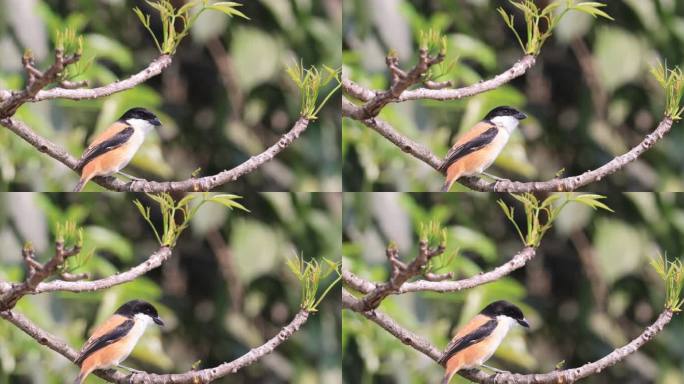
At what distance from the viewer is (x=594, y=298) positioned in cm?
434

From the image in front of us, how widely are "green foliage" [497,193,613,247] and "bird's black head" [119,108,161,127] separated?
3.79 ft

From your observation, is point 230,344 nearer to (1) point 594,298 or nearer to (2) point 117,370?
(2) point 117,370

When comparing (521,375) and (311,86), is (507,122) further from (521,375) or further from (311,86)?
(521,375)

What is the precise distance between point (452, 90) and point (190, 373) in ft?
3.87

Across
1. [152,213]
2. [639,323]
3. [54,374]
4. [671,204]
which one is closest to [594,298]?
[639,323]

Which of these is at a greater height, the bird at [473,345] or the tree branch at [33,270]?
the tree branch at [33,270]

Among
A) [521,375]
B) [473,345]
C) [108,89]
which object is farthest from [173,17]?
[521,375]

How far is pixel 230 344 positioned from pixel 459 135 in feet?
3.49

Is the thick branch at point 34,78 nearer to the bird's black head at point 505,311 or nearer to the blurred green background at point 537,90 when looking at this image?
the blurred green background at point 537,90

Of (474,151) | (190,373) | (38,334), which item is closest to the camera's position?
(38,334)

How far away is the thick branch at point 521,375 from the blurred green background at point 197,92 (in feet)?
2.03

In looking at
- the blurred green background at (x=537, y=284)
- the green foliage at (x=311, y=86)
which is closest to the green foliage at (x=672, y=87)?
the blurred green background at (x=537, y=284)

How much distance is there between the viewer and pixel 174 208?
140 inches

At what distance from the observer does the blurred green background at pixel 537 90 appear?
4.05 meters
